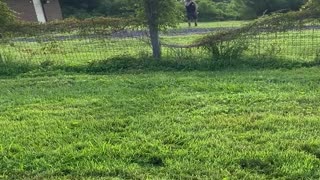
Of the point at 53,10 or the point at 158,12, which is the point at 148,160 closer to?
the point at 158,12

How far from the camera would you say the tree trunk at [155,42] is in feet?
28.2

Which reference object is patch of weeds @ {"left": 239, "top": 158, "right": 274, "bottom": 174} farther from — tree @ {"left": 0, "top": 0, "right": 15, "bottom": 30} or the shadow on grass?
tree @ {"left": 0, "top": 0, "right": 15, "bottom": 30}

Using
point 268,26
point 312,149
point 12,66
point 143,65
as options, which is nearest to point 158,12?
point 143,65

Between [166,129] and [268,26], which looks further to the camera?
[268,26]

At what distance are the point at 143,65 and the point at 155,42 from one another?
0.61 meters

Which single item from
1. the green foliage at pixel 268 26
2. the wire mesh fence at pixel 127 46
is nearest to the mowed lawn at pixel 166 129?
the wire mesh fence at pixel 127 46

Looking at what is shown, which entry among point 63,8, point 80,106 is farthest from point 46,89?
point 63,8

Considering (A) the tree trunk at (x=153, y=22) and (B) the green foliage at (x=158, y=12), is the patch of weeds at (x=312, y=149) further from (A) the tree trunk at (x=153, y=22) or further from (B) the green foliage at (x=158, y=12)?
(B) the green foliage at (x=158, y=12)

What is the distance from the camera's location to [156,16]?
338 inches

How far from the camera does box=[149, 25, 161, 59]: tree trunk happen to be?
8586 millimetres

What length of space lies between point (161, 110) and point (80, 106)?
3.81 ft

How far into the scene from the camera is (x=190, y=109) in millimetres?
5168

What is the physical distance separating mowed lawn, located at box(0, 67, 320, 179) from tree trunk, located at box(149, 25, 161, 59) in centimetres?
166

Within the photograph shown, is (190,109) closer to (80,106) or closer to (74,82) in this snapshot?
(80,106)
